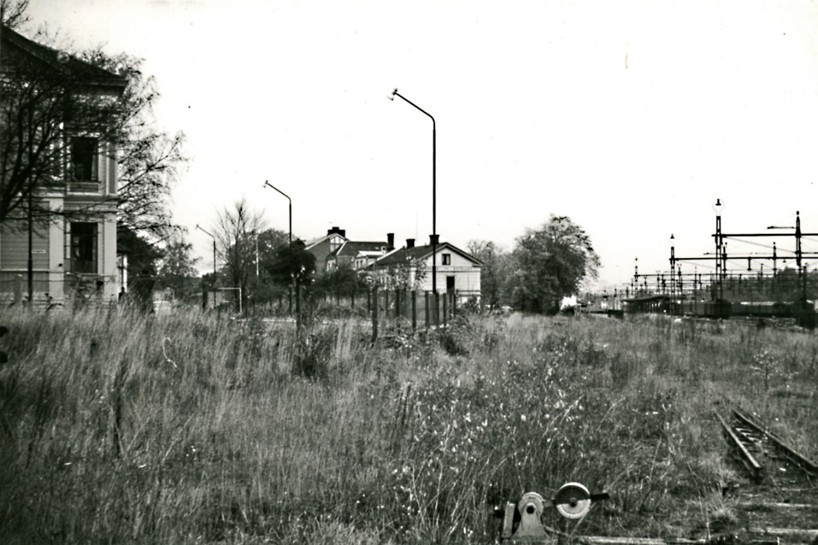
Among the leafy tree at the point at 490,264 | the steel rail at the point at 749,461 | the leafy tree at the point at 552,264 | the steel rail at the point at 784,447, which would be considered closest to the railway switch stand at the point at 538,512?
the steel rail at the point at 749,461

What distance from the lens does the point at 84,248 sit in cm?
2158

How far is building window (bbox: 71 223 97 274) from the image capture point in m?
20.7

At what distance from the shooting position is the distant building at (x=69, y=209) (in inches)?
425

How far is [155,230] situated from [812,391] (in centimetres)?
2433

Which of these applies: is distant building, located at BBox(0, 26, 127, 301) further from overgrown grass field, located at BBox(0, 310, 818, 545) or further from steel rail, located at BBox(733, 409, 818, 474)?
steel rail, located at BBox(733, 409, 818, 474)

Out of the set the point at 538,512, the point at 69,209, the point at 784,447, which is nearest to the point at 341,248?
the point at 69,209

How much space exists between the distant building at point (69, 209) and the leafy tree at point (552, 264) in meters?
30.9

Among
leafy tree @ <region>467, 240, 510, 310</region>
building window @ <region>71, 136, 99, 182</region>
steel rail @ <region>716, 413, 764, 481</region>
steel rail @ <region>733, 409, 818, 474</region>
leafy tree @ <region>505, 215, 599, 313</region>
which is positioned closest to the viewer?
steel rail @ <region>716, 413, 764, 481</region>

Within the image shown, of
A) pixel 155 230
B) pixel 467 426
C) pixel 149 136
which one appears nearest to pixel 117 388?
pixel 467 426

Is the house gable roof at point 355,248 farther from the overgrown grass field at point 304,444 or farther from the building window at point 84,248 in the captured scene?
the overgrown grass field at point 304,444

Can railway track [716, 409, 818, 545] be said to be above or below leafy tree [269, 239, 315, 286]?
below

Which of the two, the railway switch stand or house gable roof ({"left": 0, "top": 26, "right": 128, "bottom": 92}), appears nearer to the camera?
the railway switch stand

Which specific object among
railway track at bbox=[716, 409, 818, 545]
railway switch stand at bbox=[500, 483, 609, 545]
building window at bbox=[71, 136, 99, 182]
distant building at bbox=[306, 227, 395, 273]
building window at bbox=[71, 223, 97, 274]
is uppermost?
distant building at bbox=[306, 227, 395, 273]

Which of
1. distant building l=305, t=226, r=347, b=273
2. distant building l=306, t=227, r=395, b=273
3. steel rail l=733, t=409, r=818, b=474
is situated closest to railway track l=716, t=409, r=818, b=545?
steel rail l=733, t=409, r=818, b=474
